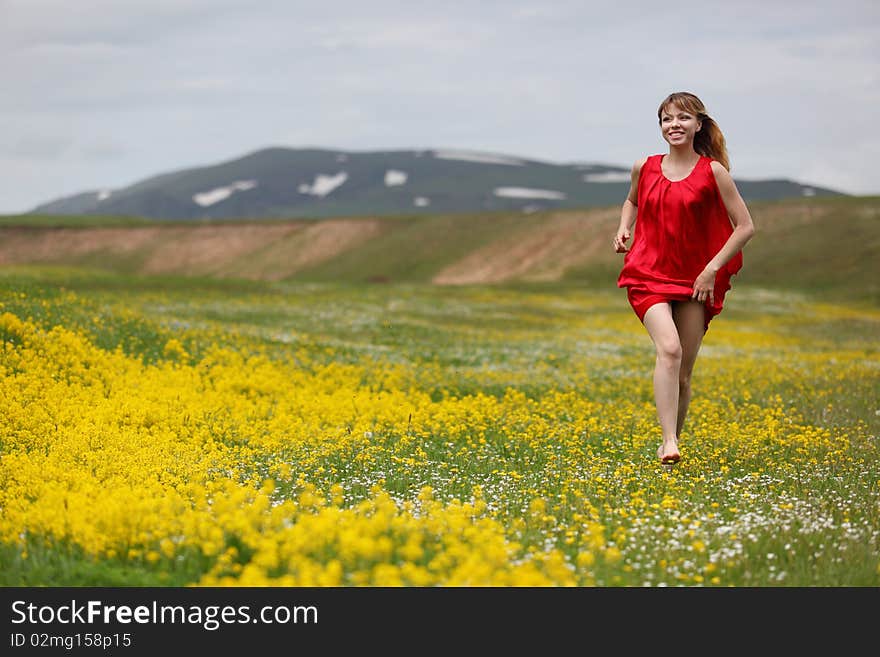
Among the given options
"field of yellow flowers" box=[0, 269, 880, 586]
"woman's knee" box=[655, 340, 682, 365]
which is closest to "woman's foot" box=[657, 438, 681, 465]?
"field of yellow flowers" box=[0, 269, 880, 586]

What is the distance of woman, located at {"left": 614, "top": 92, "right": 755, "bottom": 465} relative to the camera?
9.02 m

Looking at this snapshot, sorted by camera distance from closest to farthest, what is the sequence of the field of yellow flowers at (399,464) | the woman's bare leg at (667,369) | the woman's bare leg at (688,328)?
the field of yellow flowers at (399,464), the woman's bare leg at (667,369), the woman's bare leg at (688,328)

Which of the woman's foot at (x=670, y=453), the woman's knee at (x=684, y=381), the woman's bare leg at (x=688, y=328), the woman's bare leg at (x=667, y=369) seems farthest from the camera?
the woman's knee at (x=684, y=381)

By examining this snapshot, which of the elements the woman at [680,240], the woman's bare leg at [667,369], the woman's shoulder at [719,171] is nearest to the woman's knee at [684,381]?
the woman at [680,240]

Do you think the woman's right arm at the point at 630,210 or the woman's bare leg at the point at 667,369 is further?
the woman's right arm at the point at 630,210

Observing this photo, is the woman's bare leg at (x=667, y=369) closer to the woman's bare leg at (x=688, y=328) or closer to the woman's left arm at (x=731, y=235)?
the woman's bare leg at (x=688, y=328)

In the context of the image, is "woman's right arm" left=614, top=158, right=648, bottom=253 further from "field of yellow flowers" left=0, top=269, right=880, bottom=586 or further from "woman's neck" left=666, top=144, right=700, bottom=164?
"field of yellow flowers" left=0, top=269, right=880, bottom=586

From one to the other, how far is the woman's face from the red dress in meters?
0.33

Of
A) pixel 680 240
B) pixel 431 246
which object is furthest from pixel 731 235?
pixel 431 246

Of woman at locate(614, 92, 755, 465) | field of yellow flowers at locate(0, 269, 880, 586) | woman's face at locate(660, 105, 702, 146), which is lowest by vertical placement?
field of yellow flowers at locate(0, 269, 880, 586)

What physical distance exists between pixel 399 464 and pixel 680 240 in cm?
376

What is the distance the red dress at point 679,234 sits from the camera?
30.0 ft

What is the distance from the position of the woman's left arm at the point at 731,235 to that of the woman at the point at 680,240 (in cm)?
1

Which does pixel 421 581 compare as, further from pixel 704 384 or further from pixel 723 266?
pixel 704 384
